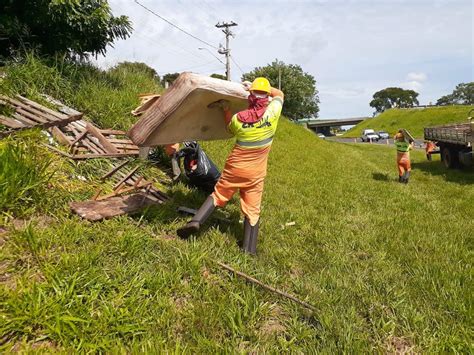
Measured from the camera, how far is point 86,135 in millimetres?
6301

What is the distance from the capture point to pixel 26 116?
18.7 feet

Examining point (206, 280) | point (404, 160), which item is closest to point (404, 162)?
point (404, 160)

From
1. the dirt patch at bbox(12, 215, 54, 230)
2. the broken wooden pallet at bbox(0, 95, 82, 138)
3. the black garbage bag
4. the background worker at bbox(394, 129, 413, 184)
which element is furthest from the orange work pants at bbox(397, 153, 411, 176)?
the dirt patch at bbox(12, 215, 54, 230)

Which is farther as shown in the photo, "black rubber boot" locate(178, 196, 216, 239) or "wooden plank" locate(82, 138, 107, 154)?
"wooden plank" locate(82, 138, 107, 154)

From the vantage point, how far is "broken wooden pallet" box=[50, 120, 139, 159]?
573 centimetres

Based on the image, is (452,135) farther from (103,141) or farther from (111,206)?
(111,206)

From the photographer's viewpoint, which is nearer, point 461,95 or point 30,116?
point 30,116

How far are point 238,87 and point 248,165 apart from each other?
108cm

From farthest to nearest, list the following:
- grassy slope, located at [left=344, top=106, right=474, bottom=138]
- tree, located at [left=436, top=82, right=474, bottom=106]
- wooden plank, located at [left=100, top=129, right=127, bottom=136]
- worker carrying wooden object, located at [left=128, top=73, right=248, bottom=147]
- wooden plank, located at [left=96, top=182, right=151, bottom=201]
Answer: tree, located at [left=436, top=82, right=474, bottom=106] < grassy slope, located at [left=344, top=106, right=474, bottom=138] < wooden plank, located at [left=100, top=129, right=127, bottom=136] < wooden plank, located at [left=96, top=182, right=151, bottom=201] < worker carrying wooden object, located at [left=128, top=73, right=248, bottom=147]

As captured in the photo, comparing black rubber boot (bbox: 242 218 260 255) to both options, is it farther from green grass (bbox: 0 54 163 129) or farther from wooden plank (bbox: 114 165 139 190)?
green grass (bbox: 0 54 163 129)

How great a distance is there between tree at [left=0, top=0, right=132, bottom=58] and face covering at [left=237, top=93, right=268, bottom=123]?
220 inches

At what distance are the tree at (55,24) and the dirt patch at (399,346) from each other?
8.15m

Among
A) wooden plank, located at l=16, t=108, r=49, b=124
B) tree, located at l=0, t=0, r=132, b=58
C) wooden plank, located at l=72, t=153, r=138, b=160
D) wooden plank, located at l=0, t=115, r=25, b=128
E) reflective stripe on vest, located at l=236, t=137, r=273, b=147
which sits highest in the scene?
tree, located at l=0, t=0, r=132, b=58

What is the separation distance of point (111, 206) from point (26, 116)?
104 inches
